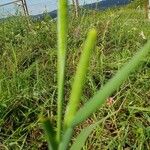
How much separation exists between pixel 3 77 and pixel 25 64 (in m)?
0.44

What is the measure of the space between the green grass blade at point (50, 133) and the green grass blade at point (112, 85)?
0.03m

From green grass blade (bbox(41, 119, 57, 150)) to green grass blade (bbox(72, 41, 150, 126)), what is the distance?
3 centimetres

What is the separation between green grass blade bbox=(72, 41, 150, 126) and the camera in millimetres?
381

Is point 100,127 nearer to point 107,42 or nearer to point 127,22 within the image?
point 107,42

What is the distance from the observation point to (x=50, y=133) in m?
0.38

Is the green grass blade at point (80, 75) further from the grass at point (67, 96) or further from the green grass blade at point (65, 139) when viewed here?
the grass at point (67, 96)

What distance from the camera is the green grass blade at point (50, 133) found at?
0.37 m

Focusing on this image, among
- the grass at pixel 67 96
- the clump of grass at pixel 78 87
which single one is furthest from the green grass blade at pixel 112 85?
the grass at pixel 67 96

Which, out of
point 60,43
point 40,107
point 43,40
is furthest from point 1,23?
point 60,43

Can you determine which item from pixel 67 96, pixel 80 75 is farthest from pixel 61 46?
pixel 67 96

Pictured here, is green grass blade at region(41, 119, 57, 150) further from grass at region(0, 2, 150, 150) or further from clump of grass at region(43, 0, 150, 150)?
grass at region(0, 2, 150, 150)

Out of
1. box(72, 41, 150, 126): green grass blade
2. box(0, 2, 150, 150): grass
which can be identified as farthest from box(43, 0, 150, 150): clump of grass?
box(0, 2, 150, 150): grass

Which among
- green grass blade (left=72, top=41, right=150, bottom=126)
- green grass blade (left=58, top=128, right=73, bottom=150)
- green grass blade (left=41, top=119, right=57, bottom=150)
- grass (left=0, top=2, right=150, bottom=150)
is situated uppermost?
green grass blade (left=72, top=41, right=150, bottom=126)

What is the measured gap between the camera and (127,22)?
13.7ft
